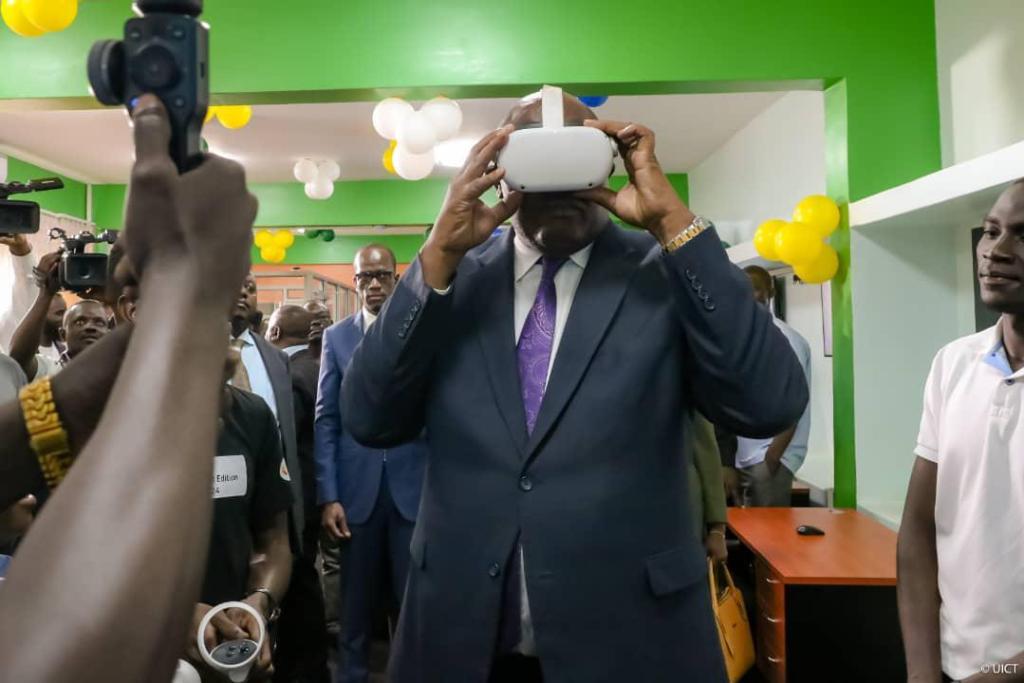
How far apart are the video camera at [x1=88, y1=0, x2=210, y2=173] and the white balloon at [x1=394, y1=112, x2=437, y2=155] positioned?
3558 millimetres

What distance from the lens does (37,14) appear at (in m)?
2.56

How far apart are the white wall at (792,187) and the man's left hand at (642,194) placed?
3224mm

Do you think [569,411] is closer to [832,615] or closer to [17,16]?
[832,615]

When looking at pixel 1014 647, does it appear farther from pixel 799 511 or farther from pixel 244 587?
pixel 799 511

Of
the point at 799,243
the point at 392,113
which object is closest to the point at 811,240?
the point at 799,243

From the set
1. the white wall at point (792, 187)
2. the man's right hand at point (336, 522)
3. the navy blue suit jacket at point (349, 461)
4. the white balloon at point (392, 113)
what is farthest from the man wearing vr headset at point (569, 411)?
the white wall at point (792, 187)

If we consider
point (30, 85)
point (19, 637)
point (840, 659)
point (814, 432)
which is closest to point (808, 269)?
point (840, 659)

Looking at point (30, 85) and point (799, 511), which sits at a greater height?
point (30, 85)

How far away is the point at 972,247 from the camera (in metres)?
3.07

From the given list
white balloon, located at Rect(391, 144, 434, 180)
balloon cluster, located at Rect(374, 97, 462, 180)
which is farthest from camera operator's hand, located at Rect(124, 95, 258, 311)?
white balloon, located at Rect(391, 144, 434, 180)

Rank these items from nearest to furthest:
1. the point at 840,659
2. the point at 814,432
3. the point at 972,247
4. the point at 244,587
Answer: the point at 244,587, the point at 840,659, the point at 972,247, the point at 814,432

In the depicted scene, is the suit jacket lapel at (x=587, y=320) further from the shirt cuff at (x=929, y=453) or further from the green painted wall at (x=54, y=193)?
the green painted wall at (x=54, y=193)

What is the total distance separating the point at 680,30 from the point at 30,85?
2913 mm

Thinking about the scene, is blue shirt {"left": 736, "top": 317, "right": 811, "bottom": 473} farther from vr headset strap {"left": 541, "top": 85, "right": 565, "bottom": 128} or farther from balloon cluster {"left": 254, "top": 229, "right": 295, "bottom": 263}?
balloon cluster {"left": 254, "top": 229, "right": 295, "bottom": 263}
